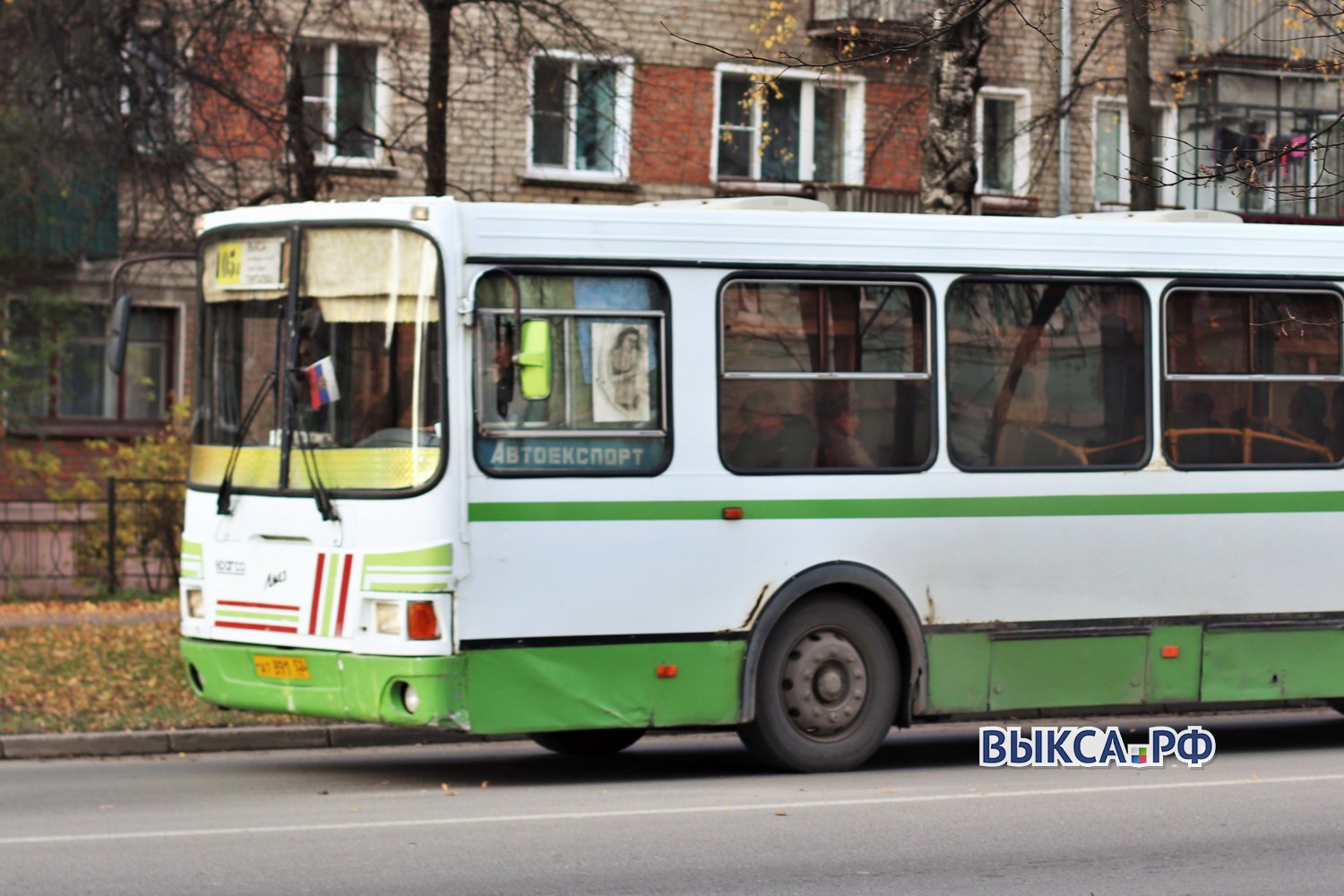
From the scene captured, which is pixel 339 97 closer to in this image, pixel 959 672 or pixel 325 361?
pixel 325 361

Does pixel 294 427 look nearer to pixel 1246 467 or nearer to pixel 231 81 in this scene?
pixel 1246 467

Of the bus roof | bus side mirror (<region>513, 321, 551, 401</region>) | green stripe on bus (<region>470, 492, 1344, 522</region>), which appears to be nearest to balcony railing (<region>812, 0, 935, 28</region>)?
the bus roof

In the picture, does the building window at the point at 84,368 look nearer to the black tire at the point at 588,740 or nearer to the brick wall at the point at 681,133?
the brick wall at the point at 681,133

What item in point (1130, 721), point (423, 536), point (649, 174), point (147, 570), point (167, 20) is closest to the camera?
point (423, 536)

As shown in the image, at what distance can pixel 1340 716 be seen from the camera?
1505 cm

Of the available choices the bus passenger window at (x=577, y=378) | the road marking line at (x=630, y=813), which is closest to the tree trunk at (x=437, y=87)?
the bus passenger window at (x=577, y=378)

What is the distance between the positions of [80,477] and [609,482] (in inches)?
602

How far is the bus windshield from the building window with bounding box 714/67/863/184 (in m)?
22.0

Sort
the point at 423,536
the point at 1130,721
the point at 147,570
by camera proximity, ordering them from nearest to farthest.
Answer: the point at 423,536, the point at 1130,721, the point at 147,570

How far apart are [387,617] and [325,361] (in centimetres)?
134

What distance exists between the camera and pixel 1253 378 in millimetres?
11961

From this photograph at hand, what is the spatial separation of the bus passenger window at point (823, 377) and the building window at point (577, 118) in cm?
881

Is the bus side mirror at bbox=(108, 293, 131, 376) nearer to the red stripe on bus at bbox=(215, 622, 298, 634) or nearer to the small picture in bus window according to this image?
the red stripe on bus at bbox=(215, 622, 298, 634)

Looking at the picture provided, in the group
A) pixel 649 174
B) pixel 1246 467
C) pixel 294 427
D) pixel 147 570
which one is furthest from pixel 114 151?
pixel 649 174
